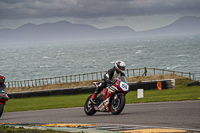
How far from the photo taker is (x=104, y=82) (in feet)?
34.3

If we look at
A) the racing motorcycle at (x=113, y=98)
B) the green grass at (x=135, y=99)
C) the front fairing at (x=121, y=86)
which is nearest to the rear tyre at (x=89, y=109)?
the racing motorcycle at (x=113, y=98)

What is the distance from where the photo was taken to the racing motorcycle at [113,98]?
31.4 ft

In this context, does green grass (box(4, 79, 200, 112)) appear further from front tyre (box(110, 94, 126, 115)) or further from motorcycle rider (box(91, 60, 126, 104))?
front tyre (box(110, 94, 126, 115))

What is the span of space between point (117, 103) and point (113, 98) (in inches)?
9.2

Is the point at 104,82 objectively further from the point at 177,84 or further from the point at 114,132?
the point at 177,84

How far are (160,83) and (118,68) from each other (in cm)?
1806

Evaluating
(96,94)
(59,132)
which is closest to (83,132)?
(59,132)

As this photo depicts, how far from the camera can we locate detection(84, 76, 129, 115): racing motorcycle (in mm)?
9578

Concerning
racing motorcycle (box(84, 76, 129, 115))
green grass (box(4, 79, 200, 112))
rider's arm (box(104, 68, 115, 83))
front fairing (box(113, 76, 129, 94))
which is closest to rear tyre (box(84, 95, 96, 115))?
racing motorcycle (box(84, 76, 129, 115))

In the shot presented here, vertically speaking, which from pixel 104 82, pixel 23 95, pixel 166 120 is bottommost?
pixel 23 95

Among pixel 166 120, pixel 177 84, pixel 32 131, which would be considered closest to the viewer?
pixel 32 131

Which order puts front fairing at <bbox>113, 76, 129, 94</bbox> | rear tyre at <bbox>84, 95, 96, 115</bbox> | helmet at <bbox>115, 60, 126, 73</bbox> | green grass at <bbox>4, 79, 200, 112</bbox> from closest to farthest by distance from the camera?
front fairing at <bbox>113, 76, 129, 94</bbox> < helmet at <bbox>115, 60, 126, 73</bbox> < rear tyre at <bbox>84, 95, 96, 115</bbox> < green grass at <bbox>4, 79, 200, 112</bbox>

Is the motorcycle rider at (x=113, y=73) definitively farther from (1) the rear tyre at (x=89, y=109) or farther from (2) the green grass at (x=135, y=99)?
(2) the green grass at (x=135, y=99)

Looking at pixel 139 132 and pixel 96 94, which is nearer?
pixel 139 132
